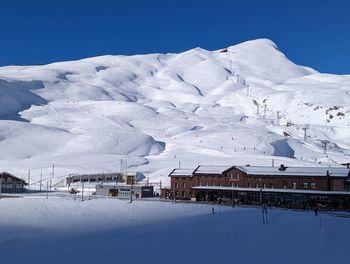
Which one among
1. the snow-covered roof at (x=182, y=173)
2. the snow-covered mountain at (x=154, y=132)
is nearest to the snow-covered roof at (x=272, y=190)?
the snow-covered roof at (x=182, y=173)

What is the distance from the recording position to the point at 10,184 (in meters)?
72.1

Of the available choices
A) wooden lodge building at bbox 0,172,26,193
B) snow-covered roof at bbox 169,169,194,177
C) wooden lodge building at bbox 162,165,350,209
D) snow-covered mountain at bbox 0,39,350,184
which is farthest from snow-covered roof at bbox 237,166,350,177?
wooden lodge building at bbox 0,172,26,193

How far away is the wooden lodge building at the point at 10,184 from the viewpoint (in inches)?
2805

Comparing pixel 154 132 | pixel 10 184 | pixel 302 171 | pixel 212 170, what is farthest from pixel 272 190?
pixel 154 132

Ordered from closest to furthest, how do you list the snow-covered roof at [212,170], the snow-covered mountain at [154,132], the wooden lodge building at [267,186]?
the wooden lodge building at [267,186]
the snow-covered roof at [212,170]
the snow-covered mountain at [154,132]

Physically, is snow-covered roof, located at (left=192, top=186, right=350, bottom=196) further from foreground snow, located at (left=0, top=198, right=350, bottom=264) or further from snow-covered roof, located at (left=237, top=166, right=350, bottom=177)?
foreground snow, located at (left=0, top=198, right=350, bottom=264)

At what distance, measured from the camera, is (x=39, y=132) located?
12300cm

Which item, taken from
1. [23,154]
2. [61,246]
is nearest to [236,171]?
[61,246]

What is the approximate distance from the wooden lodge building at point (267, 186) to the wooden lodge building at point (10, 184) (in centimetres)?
2270

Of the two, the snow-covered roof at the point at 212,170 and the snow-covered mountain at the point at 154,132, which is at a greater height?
the snow-covered mountain at the point at 154,132

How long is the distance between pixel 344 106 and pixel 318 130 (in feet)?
98.7

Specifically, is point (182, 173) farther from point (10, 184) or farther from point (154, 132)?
point (154, 132)

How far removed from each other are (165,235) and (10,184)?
4462cm

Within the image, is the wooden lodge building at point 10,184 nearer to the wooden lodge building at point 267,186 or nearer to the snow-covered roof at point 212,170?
the wooden lodge building at point 267,186
